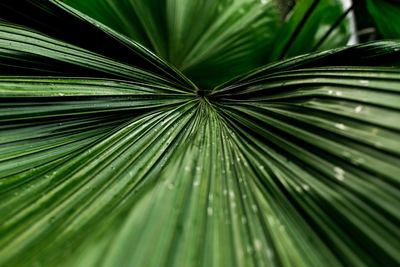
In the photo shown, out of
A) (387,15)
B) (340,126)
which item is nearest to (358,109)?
(340,126)

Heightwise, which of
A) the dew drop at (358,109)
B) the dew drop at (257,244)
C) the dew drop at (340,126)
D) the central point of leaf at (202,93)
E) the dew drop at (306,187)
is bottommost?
the dew drop at (257,244)

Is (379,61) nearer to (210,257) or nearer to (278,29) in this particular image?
(210,257)

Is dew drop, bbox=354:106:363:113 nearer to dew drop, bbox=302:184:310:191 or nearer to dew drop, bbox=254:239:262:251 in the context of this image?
dew drop, bbox=302:184:310:191

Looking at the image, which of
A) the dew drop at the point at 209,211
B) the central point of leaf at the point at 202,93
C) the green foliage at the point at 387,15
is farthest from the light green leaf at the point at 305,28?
the dew drop at the point at 209,211

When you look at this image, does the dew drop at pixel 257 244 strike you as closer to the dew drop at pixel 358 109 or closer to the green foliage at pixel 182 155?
the green foliage at pixel 182 155

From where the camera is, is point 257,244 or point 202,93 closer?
point 257,244

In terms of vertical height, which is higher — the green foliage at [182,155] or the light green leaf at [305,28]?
the light green leaf at [305,28]

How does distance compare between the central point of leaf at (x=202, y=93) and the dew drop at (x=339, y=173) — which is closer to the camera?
the dew drop at (x=339, y=173)

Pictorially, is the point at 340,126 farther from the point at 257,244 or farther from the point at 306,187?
the point at 257,244
